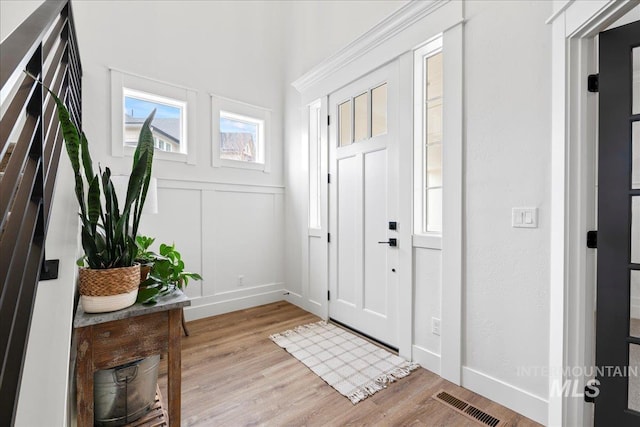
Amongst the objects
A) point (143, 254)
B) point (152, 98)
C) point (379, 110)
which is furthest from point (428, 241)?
point (152, 98)

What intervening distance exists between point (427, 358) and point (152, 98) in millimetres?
3437

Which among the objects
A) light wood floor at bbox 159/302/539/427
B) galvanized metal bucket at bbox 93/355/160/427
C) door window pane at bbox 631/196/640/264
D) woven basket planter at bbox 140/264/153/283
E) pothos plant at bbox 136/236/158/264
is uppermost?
door window pane at bbox 631/196/640/264

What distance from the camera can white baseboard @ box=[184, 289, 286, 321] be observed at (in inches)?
122

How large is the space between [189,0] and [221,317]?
11.2 ft

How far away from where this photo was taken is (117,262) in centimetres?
127

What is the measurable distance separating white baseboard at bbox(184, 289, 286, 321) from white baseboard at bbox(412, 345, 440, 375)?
195cm

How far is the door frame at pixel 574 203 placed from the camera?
147 centimetres

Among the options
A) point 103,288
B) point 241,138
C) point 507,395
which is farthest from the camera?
point 241,138

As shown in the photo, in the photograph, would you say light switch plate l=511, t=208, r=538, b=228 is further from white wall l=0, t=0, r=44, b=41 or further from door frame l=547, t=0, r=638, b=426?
white wall l=0, t=0, r=44, b=41

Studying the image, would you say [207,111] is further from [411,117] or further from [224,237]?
[411,117]

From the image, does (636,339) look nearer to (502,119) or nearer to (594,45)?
(502,119)

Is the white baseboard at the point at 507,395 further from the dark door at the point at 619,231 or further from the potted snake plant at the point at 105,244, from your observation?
the potted snake plant at the point at 105,244

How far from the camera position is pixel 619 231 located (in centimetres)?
138

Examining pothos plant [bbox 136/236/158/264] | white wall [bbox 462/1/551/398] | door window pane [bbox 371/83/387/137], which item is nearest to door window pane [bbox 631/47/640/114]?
white wall [bbox 462/1/551/398]
